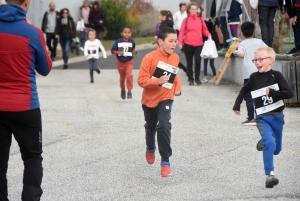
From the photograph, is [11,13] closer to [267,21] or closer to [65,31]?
[267,21]

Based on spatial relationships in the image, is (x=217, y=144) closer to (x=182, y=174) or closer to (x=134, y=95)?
(x=182, y=174)

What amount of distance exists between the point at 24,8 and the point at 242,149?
4299 mm

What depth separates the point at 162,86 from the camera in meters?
8.22

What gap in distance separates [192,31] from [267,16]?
2887 mm

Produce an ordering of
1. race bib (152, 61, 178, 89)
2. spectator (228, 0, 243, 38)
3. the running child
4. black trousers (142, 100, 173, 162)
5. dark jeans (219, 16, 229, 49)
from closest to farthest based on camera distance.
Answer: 1. black trousers (142, 100, 173, 162)
2. race bib (152, 61, 178, 89)
3. the running child
4. spectator (228, 0, 243, 38)
5. dark jeans (219, 16, 229, 49)

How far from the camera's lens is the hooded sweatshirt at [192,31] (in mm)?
17828

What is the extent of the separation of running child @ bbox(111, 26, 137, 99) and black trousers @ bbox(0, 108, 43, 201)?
9360 millimetres

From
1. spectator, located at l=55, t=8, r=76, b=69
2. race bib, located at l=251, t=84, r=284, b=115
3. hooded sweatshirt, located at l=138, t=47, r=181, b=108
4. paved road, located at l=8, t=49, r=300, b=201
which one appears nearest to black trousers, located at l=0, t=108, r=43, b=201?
paved road, located at l=8, t=49, r=300, b=201

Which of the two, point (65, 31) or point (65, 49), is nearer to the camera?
point (65, 49)

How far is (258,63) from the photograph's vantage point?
761cm

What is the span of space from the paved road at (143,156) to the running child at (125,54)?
16.5 inches

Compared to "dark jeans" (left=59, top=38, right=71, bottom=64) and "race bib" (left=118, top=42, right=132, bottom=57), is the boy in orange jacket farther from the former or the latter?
"dark jeans" (left=59, top=38, right=71, bottom=64)

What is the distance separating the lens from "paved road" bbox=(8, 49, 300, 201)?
7.23m

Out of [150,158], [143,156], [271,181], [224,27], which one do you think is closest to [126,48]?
[224,27]
